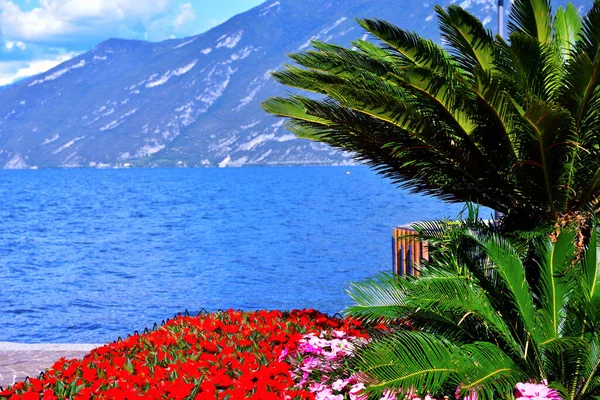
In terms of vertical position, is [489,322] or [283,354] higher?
[489,322]

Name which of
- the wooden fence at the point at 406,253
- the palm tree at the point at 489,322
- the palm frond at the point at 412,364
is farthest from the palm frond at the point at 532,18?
the wooden fence at the point at 406,253

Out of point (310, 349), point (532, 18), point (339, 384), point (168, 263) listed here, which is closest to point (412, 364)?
point (339, 384)

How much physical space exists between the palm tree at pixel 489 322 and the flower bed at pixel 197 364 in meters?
0.79

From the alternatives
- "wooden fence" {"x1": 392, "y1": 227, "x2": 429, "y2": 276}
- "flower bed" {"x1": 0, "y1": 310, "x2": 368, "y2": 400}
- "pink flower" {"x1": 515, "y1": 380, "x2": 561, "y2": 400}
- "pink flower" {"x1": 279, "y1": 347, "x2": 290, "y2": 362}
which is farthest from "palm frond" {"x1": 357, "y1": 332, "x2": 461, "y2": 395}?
"wooden fence" {"x1": 392, "y1": 227, "x2": 429, "y2": 276}

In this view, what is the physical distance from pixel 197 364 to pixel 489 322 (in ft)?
7.32

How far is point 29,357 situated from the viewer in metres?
9.28

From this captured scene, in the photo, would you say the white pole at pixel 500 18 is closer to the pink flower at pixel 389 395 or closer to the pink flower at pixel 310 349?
the pink flower at pixel 310 349

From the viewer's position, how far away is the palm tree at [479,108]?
5.62m

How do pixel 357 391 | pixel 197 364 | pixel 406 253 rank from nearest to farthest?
pixel 357 391 < pixel 197 364 < pixel 406 253

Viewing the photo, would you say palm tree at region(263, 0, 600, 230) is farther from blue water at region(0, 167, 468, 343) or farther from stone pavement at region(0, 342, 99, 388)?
blue water at region(0, 167, 468, 343)

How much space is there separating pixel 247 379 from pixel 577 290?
2.43 metres

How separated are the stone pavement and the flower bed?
2.18m

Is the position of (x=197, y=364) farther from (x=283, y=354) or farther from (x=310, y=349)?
(x=310, y=349)

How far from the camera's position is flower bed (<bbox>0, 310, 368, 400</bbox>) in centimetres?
530
